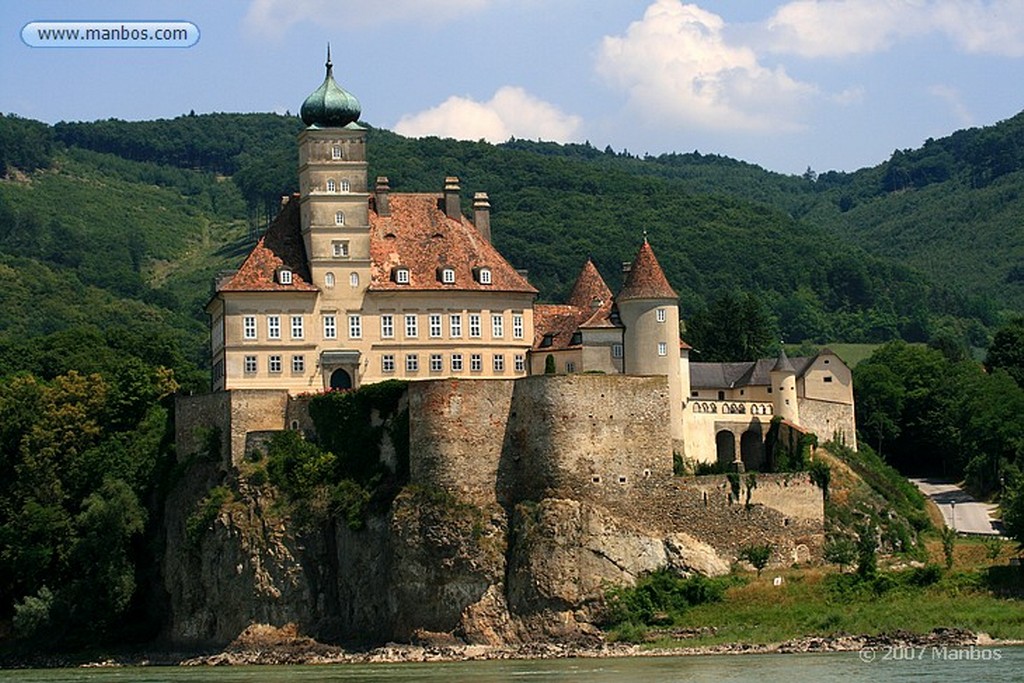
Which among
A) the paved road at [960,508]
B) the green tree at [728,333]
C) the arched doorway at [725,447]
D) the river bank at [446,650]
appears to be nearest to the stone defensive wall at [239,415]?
the river bank at [446,650]

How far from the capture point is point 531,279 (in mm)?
161000

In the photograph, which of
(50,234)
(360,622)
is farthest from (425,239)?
(50,234)

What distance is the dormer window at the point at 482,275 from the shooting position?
8469 centimetres

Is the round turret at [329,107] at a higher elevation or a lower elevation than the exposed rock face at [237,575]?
higher

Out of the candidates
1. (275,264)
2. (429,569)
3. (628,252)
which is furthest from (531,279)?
(429,569)

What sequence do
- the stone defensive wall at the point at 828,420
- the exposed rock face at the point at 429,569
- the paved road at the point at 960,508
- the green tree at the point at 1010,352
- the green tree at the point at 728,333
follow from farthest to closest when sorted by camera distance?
the green tree at the point at 1010,352
the green tree at the point at 728,333
the paved road at the point at 960,508
the stone defensive wall at the point at 828,420
the exposed rock face at the point at 429,569

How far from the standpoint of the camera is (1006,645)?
6925 cm

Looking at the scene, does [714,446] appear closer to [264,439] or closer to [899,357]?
[264,439]

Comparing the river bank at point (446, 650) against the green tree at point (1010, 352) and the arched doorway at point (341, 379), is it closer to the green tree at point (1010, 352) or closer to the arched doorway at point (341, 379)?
the arched doorway at point (341, 379)

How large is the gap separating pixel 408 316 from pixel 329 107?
8.66 m

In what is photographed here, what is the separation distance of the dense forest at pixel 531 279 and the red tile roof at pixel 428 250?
442 inches

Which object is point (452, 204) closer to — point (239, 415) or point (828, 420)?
point (239, 415)

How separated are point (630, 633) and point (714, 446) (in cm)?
1108

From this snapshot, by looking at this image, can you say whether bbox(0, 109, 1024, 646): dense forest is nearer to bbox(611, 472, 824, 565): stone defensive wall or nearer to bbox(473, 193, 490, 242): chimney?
bbox(611, 472, 824, 565): stone defensive wall
